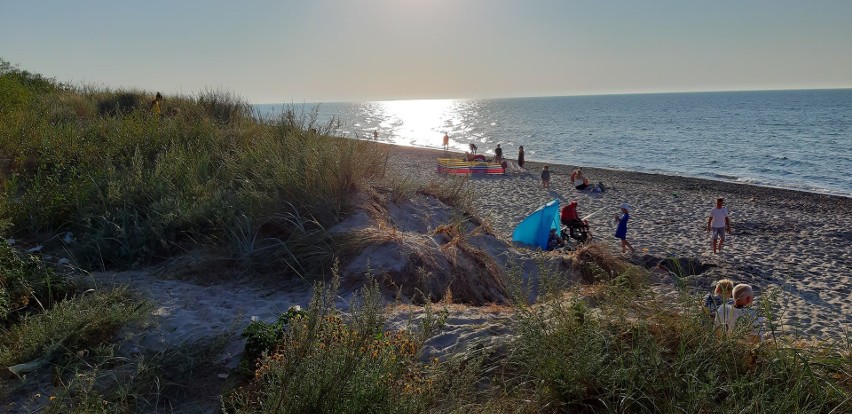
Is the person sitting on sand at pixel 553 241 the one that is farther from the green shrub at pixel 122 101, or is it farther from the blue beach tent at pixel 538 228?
the green shrub at pixel 122 101

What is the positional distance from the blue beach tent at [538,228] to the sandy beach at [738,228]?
0.46 metres

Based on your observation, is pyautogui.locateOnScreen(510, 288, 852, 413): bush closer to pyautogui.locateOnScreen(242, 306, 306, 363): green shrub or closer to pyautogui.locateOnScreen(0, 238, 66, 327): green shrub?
pyautogui.locateOnScreen(242, 306, 306, 363): green shrub

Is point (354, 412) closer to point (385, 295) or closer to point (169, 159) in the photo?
point (385, 295)

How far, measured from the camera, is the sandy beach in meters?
9.84

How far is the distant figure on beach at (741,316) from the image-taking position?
3348mm

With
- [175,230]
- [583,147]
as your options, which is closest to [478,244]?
[175,230]

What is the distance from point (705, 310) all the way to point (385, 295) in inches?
121

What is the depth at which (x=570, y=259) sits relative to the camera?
923 centimetres

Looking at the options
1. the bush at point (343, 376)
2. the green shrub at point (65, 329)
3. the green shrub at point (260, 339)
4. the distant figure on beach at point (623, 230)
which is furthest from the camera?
the distant figure on beach at point (623, 230)

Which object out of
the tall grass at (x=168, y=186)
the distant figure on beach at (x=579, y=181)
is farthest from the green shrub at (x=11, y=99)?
the distant figure on beach at (x=579, y=181)

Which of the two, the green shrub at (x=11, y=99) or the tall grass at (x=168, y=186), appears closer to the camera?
the tall grass at (x=168, y=186)

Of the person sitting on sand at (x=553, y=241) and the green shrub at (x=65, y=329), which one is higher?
the green shrub at (x=65, y=329)

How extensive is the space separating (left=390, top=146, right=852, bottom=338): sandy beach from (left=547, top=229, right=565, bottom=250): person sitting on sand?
1.00 m

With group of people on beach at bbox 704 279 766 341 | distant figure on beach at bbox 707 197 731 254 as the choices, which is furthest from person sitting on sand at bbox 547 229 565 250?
group of people on beach at bbox 704 279 766 341
